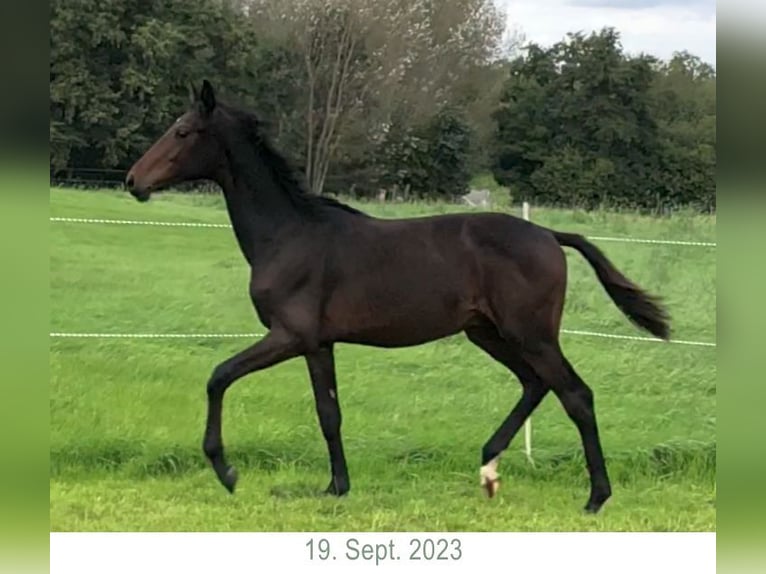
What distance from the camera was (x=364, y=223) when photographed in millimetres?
4449

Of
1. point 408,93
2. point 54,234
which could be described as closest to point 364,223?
point 408,93

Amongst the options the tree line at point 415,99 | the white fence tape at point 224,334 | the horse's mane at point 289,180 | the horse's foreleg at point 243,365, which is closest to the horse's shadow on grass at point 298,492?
the horse's foreleg at point 243,365

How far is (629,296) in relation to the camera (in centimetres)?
452

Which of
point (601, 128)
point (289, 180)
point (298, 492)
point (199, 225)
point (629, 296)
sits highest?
point (601, 128)

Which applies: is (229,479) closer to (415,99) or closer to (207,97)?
(207,97)

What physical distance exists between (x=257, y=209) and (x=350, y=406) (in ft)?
3.89

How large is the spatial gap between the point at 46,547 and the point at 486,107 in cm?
267

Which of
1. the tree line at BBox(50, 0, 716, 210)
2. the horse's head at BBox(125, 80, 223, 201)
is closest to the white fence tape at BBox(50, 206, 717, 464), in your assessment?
the tree line at BBox(50, 0, 716, 210)

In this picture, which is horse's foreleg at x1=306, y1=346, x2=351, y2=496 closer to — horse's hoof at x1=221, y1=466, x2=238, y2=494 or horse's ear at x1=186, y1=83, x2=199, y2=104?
horse's hoof at x1=221, y1=466, x2=238, y2=494

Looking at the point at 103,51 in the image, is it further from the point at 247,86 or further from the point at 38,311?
the point at 38,311

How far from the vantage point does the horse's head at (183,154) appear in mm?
4258

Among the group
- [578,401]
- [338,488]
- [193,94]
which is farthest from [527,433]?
[193,94]

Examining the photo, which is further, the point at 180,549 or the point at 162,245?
the point at 162,245

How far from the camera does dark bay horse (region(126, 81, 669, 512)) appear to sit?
4.30 meters
